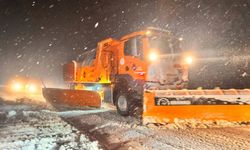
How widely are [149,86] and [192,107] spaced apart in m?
1.64

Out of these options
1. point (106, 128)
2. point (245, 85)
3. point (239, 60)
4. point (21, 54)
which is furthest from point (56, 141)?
point (21, 54)

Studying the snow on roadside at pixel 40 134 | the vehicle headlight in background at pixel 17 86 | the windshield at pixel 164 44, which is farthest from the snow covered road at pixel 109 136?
the vehicle headlight in background at pixel 17 86

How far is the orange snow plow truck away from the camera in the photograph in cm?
785

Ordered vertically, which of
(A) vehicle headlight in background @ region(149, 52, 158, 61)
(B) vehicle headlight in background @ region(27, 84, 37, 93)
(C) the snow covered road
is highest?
(A) vehicle headlight in background @ region(149, 52, 158, 61)

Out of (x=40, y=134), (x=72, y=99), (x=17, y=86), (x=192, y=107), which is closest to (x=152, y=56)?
(x=192, y=107)

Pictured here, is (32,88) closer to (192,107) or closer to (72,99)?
(72,99)

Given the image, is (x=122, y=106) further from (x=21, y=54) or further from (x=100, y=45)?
(x=21, y=54)

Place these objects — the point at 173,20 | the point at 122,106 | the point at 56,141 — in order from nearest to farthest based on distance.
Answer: the point at 56,141
the point at 122,106
the point at 173,20

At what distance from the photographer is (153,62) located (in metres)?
9.04

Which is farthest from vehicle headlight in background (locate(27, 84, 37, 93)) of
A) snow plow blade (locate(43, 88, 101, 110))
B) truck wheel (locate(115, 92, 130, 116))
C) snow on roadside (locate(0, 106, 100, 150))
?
truck wheel (locate(115, 92, 130, 116))

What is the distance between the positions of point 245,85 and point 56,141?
765 inches

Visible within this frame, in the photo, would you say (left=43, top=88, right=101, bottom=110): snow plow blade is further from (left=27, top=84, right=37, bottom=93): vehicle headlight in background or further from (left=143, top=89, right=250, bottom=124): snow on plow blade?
(left=27, top=84, right=37, bottom=93): vehicle headlight in background

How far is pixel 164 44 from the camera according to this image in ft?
31.3

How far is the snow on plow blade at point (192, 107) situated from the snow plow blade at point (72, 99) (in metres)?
3.19
